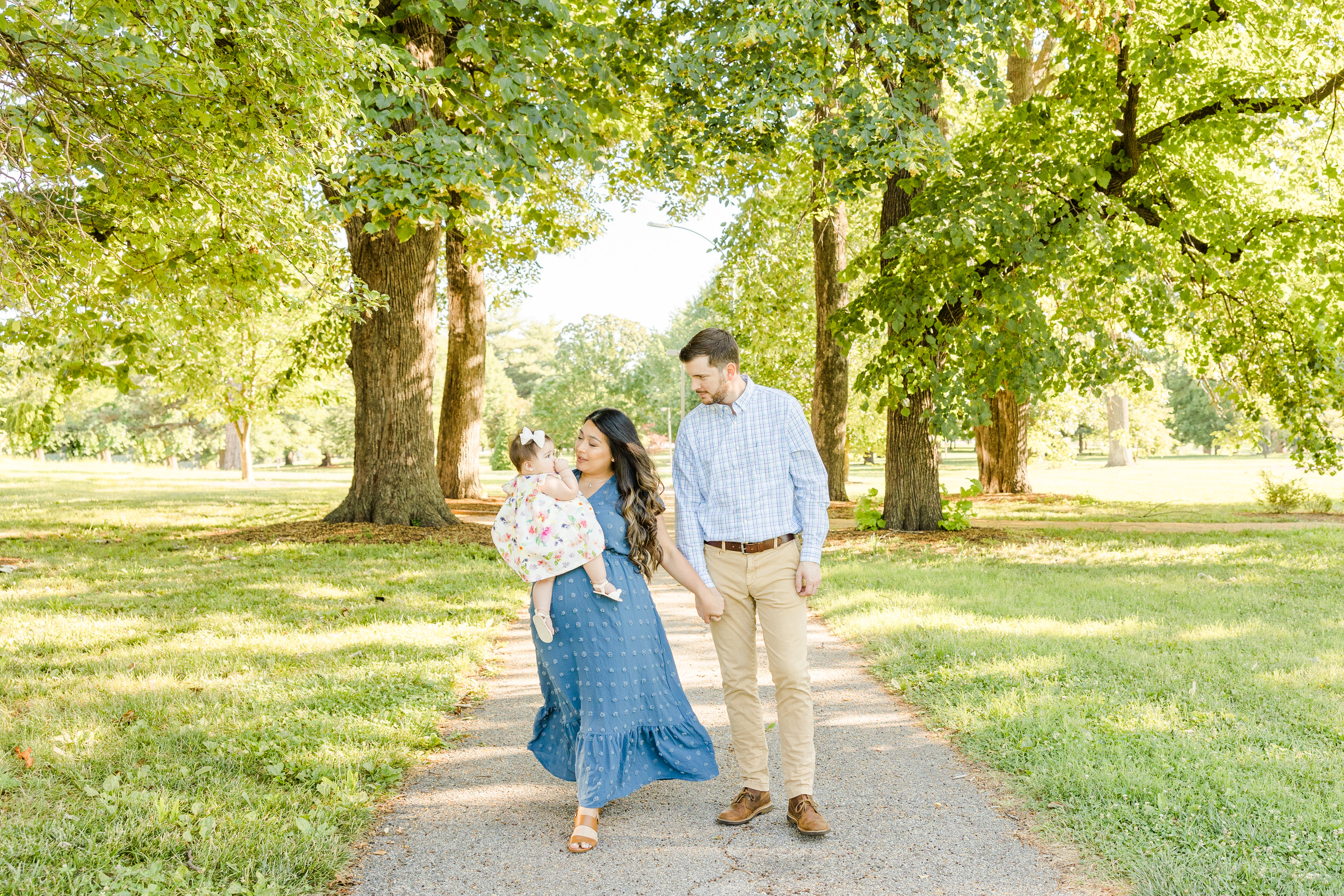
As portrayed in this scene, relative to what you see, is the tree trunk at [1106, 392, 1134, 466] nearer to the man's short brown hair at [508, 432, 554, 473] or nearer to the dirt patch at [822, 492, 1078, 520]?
the dirt patch at [822, 492, 1078, 520]

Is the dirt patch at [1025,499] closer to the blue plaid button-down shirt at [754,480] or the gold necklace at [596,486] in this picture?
the blue plaid button-down shirt at [754,480]

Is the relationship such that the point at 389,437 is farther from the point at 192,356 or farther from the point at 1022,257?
the point at 1022,257

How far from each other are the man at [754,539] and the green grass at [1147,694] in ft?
3.92

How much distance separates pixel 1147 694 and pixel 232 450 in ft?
173

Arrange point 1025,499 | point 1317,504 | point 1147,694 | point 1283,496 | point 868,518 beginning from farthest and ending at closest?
point 1025,499
point 1317,504
point 1283,496
point 868,518
point 1147,694

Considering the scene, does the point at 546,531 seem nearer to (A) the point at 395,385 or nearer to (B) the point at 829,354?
(A) the point at 395,385

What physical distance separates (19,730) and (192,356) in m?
4.59

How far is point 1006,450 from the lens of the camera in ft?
73.4

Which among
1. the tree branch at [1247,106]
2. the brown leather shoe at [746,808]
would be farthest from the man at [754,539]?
the tree branch at [1247,106]

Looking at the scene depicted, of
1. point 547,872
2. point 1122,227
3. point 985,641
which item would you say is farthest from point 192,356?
point 1122,227

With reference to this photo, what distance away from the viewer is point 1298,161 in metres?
14.4

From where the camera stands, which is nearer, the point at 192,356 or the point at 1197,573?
the point at 192,356

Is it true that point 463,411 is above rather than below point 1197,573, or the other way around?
above

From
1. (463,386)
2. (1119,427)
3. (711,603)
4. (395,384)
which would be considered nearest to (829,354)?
(463,386)
